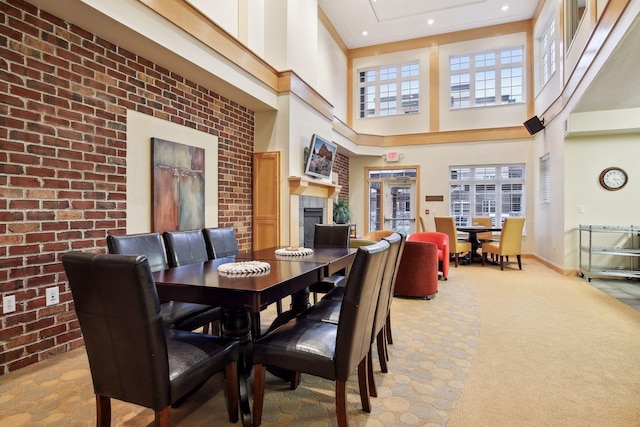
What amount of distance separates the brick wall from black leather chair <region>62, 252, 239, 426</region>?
1360 millimetres

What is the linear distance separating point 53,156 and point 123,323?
6.08 ft

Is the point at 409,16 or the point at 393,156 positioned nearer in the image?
the point at 409,16

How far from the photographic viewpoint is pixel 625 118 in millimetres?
5004

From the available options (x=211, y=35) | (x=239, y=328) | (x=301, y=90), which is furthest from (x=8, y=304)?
(x=301, y=90)

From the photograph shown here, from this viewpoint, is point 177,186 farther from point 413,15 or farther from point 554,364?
point 413,15

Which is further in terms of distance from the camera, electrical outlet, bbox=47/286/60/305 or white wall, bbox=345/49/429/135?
white wall, bbox=345/49/429/135

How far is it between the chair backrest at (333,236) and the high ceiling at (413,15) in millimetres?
5565

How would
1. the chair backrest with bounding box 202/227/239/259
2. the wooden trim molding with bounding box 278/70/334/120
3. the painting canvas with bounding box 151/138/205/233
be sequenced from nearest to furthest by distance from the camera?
the chair backrest with bounding box 202/227/239/259, the painting canvas with bounding box 151/138/205/233, the wooden trim molding with bounding box 278/70/334/120

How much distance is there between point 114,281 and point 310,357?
0.87 m

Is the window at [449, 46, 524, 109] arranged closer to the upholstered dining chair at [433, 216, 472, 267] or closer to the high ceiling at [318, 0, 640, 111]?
the high ceiling at [318, 0, 640, 111]

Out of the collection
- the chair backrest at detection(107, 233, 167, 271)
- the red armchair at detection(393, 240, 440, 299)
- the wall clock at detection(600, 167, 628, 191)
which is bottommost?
the red armchair at detection(393, 240, 440, 299)

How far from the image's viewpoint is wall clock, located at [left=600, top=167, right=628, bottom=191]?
5316mm

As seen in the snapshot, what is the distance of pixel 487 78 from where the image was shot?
820 centimetres

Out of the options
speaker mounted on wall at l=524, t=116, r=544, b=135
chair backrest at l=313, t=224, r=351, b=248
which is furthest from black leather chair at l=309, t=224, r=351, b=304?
speaker mounted on wall at l=524, t=116, r=544, b=135
